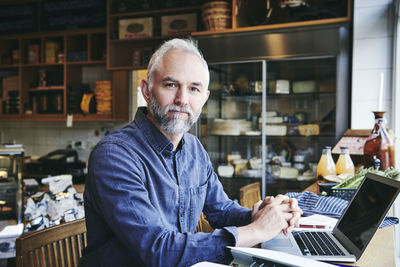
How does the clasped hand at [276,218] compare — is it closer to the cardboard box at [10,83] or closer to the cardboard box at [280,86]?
the cardboard box at [280,86]

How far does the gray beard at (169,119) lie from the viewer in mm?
1303

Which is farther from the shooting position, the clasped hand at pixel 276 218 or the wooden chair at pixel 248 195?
the wooden chair at pixel 248 195

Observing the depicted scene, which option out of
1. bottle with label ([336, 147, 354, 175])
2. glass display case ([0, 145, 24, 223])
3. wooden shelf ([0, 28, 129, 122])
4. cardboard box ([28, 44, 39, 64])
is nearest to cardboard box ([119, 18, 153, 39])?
wooden shelf ([0, 28, 129, 122])

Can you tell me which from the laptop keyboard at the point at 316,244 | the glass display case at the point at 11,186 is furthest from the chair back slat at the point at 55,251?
the glass display case at the point at 11,186

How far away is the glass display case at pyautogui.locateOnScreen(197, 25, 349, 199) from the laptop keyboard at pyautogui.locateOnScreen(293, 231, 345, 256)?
7.89ft

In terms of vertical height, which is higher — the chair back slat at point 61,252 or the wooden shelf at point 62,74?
the wooden shelf at point 62,74

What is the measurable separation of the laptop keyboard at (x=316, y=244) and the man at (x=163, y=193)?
66 mm

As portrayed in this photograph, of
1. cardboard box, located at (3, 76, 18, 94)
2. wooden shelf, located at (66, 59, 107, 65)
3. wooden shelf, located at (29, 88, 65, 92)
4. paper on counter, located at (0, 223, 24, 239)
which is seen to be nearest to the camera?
paper on counter, located at (0, 223, 24, 239)

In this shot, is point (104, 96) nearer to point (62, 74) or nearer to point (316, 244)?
point (62, 74)

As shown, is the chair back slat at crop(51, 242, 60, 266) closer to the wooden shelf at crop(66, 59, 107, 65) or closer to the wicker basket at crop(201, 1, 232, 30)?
the wicker basket at crop(201, 1, 232, 30)

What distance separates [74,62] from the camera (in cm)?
493

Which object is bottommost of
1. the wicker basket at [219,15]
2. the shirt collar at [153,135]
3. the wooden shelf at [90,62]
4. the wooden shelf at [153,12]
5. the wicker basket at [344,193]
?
the wicker basket at [344,193]

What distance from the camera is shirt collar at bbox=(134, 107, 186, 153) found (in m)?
1.28

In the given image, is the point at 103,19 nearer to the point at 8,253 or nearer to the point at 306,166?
the point at 306,166
